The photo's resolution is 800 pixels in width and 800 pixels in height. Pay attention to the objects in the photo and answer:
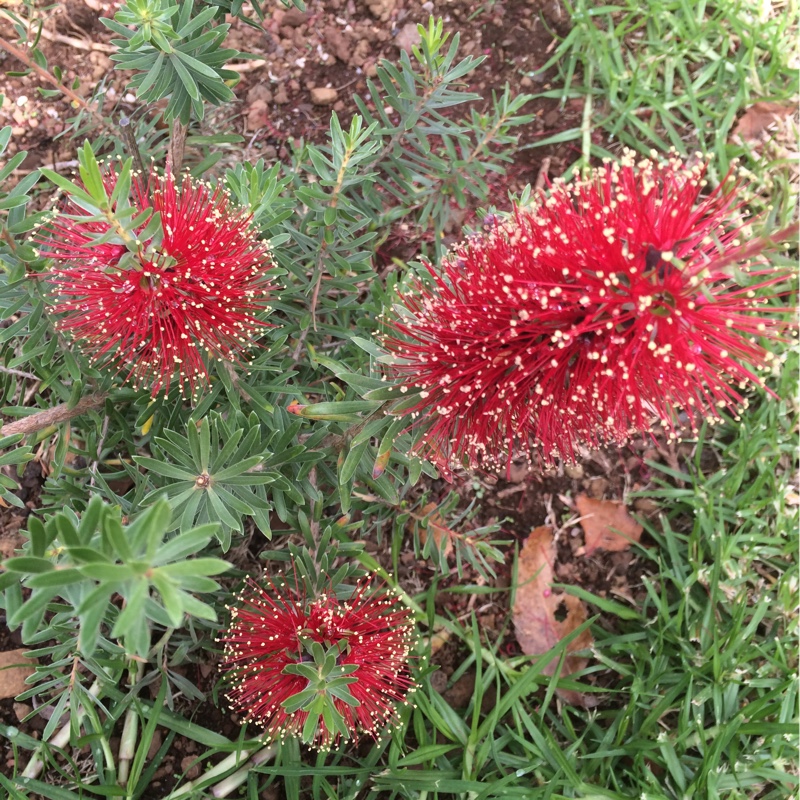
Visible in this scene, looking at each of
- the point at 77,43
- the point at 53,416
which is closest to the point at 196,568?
the point at 53,416

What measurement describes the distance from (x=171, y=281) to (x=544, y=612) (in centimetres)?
Result: 164

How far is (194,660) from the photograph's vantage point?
1.92 meters

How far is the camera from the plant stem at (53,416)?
4.40 ft

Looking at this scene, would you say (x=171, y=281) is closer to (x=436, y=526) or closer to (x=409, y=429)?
(x=409, y=429)

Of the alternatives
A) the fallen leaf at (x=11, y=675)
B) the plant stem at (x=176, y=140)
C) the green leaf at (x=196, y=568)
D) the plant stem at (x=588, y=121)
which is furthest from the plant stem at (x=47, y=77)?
the plant stem at (x=588, y=121)

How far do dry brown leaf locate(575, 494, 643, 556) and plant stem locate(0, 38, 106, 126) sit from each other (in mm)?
1901

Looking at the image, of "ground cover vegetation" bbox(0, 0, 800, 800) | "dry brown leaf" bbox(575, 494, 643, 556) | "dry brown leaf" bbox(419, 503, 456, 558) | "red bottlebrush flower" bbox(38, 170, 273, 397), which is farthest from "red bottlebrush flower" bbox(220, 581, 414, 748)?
"dry brown leaf" bbox(575, 494, 643, 556)

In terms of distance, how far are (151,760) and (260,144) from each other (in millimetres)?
2066

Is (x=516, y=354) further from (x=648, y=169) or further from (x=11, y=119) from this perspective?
(x=11, y=119)

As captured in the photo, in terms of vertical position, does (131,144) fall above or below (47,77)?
below

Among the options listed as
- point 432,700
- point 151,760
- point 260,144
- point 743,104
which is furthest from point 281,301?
point 743,104

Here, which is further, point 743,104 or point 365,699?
point 743,104

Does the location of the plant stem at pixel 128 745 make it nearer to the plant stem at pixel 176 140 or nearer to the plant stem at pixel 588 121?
the plant stem at pixel 176 140

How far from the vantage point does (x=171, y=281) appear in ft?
4.00
